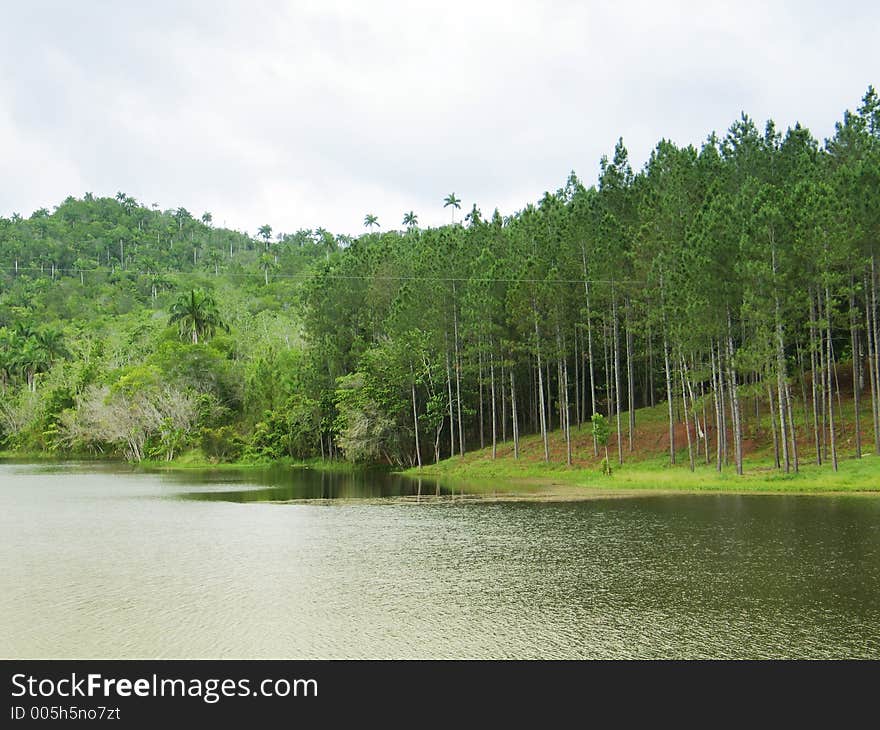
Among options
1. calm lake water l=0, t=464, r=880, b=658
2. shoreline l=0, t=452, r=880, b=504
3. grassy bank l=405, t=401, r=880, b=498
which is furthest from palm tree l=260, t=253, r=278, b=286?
calm lake water l=0, t=464, r=880, b=658

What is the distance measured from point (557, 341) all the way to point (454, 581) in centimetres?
3535

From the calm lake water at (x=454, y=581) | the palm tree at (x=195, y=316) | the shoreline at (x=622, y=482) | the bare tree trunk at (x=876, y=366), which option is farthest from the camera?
the palm tree at (x=195, y=316)

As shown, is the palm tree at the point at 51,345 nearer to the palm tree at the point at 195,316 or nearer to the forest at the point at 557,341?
the forest at the point at 557,341

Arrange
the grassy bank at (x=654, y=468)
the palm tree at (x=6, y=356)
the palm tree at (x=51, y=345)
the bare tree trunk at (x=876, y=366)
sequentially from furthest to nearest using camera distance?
the palm tree at (x=6, y=356) → the palm tree at (x=51, y=345) → the bare tree trunk at (x=876, y=366) → the grassy bank at (x=654, y=468)

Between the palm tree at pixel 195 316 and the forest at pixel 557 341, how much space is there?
9.3 inches

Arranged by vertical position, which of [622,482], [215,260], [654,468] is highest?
[215,260]

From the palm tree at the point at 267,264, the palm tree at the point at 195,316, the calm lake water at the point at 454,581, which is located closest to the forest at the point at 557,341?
the palm tree at the point at 195,316

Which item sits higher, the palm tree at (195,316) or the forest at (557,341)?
the palm tree at (195,316)

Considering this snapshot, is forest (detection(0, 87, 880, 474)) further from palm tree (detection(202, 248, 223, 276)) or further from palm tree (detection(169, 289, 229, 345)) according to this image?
palm tree (detection(202, 248, 223, 276))

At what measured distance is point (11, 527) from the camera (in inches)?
1110

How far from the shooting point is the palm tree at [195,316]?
95.6 metres

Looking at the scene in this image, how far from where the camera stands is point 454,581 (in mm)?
17656

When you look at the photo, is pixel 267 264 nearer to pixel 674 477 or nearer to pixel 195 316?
pixel 195 316

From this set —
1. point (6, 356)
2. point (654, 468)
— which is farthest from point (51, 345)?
point (654, 468)
